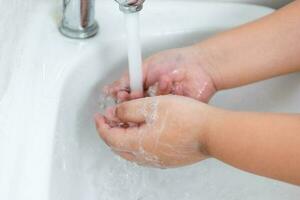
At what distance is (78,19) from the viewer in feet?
2.12

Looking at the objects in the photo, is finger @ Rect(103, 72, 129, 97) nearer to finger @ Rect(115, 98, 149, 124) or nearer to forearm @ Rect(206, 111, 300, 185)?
finger @ Rect(115, 98, 149, 124)

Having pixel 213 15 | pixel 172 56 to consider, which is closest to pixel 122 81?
pixel 172 56

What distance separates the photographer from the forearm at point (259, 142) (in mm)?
472

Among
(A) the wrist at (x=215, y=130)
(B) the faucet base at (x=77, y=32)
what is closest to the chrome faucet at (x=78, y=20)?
(B) the faucet base at (x=77, y=32)

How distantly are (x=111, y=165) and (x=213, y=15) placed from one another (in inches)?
10.8

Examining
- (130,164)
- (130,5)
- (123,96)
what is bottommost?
(130,164)

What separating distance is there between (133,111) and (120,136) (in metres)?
0.03

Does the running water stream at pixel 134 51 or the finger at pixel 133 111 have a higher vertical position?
the running water stream at pixel 134 51

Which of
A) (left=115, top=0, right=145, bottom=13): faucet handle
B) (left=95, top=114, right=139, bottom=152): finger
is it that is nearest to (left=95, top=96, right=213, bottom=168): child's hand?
(left=95, top=114, right=139, bottom=152): finger

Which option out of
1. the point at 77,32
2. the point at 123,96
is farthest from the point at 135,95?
the point at 77,32

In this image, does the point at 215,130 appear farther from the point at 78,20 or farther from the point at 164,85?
the point at 78,20

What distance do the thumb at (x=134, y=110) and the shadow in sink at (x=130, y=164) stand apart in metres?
0.08

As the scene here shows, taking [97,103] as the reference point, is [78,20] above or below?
above

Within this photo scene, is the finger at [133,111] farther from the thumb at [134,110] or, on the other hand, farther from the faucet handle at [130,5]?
the faucet handle at [130,5]
